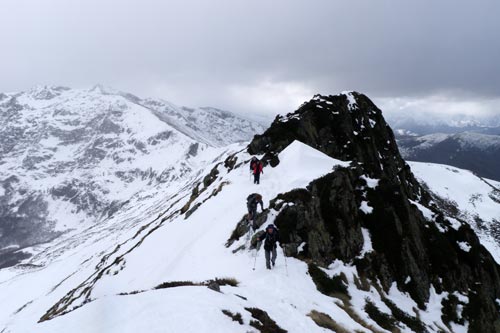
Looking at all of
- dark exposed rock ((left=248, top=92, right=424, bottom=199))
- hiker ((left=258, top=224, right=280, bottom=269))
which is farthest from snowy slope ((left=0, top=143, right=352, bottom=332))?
dark exposed rock ((left=248, top=92, right=424, bottom=199))

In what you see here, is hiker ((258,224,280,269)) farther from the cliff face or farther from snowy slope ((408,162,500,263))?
snowy slope ((408,162,500,263))

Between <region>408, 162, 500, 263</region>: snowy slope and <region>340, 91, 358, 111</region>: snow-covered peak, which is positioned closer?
<region>340, 91, 358, 111</region>: snow-covered peak

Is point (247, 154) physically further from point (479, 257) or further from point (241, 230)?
point (479, 257)

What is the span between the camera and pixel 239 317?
15.2 m

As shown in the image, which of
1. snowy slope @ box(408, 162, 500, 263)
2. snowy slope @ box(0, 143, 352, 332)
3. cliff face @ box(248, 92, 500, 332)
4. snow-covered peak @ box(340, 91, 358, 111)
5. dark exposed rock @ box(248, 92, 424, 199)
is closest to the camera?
snowy slope @ box(0, 143, 352, 332)

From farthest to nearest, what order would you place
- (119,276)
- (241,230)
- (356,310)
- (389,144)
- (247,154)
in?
(389,144) < (247,154) < (119,276) < (241,230) < (356,310)

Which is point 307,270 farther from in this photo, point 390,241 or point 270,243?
point 390,241

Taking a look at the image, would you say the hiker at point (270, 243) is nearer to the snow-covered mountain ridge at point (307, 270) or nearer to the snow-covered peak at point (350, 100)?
the snow-covered mountain ridge at point (307, 270)

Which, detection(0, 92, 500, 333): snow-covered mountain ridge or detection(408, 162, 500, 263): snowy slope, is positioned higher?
detection(0, 92, 500, 333): snow-covered mountain ridge

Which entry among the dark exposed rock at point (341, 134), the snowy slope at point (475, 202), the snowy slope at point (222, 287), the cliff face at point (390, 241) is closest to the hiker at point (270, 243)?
the snowy slope at point (222, 287)

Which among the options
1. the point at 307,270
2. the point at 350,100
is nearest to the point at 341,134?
the point at 350,100

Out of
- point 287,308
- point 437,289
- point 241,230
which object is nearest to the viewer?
point 287,308

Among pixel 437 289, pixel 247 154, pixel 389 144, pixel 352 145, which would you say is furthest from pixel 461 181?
pixel 437 289

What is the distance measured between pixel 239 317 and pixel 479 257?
1412 inches
